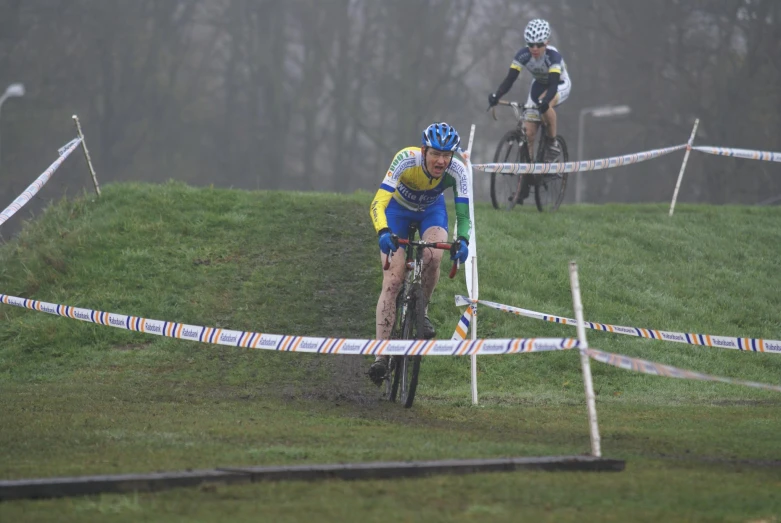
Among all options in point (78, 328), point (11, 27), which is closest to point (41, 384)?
point (78, 328)

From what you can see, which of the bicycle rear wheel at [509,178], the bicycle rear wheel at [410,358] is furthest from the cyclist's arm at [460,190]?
the bicycle rear wheel at [509,178]

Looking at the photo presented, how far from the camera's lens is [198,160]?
52625 millimetres

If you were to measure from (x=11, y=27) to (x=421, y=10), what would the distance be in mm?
17996

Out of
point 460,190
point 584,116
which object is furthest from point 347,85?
point 460,190

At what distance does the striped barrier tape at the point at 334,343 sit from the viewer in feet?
24.2

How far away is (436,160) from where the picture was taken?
9703 mm

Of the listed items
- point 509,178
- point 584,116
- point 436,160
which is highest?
point 436,160

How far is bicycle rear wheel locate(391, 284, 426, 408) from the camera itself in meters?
9.25

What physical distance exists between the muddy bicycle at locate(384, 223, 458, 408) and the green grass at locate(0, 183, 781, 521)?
268mm

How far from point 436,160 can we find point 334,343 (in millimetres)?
1995

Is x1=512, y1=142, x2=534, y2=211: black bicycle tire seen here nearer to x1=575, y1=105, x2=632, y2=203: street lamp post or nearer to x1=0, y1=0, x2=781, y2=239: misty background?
x1=0, y1=0, x2=781, y2=239: misty background

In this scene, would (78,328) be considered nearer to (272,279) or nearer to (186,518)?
(272,279)

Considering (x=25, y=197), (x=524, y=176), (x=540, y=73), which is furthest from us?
(x=524, y=176)

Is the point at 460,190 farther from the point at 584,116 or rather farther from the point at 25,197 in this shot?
the point at 584,116
